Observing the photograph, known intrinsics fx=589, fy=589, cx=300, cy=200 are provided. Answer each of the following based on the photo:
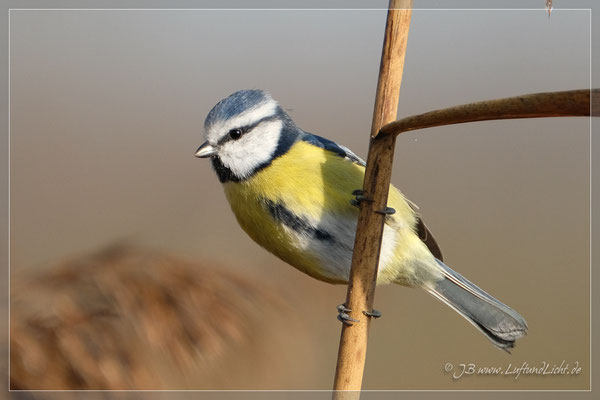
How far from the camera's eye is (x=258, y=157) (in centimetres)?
127

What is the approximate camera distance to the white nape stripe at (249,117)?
1.21 meters

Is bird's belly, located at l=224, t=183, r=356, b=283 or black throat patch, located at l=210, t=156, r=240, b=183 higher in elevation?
black throat patch, located at l=210, t=156, r=240, b=183

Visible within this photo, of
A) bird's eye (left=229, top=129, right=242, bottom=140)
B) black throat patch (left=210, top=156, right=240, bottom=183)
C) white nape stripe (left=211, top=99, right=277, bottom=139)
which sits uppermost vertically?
white nape stripe (left=211, top=99, right=277, bottom=139)

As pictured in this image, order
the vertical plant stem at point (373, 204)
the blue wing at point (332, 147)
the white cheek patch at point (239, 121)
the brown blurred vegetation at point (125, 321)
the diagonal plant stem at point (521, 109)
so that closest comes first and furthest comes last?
the diagonal plant stem at point (521, 109), the vertical plant stem at point (373, 204), the brown blurred vegetation at point (125, 321), the white cheek patch at point (239, 121), the blue wing at point (332, 147)

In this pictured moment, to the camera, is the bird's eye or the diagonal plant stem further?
the bird's eye

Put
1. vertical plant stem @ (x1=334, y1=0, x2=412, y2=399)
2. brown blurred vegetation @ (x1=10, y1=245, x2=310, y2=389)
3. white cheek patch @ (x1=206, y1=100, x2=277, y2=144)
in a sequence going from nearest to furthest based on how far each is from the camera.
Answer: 1. vertical plant stem @ (x1=334, y1=0, x2=412, y2=399)
2. brown blurred vegetation @ (x1=10, y1=245, x2=310, y2=389)
3. white cheek patch @ (x1=206, y1=100, x2=277, y2=144)

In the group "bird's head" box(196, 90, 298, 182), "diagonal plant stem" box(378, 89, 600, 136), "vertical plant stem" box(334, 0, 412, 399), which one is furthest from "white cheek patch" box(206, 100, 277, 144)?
"diagonal plant stem" box(378, 89, 600, 136)

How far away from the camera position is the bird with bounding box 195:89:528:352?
122 cm

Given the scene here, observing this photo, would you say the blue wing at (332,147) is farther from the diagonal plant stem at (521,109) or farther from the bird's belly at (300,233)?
the diagonal plant stem at (521,109)

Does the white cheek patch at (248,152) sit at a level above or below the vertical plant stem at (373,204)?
above

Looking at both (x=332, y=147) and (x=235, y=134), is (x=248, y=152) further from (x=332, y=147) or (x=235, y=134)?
(x=332, y=147)

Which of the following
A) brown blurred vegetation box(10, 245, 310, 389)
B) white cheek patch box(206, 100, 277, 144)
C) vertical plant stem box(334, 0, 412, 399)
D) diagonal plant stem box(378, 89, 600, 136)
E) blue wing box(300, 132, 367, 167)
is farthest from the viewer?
blue wing box(300, 132, 367, 167)

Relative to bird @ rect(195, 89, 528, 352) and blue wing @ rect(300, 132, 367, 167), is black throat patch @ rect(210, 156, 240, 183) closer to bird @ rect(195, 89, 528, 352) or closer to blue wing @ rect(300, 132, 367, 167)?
bird @ rect(195, 89, 528, 352)

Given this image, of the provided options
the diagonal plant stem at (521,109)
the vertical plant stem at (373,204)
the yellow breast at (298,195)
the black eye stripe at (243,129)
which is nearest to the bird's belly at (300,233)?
the yellow breast at (298,195)
